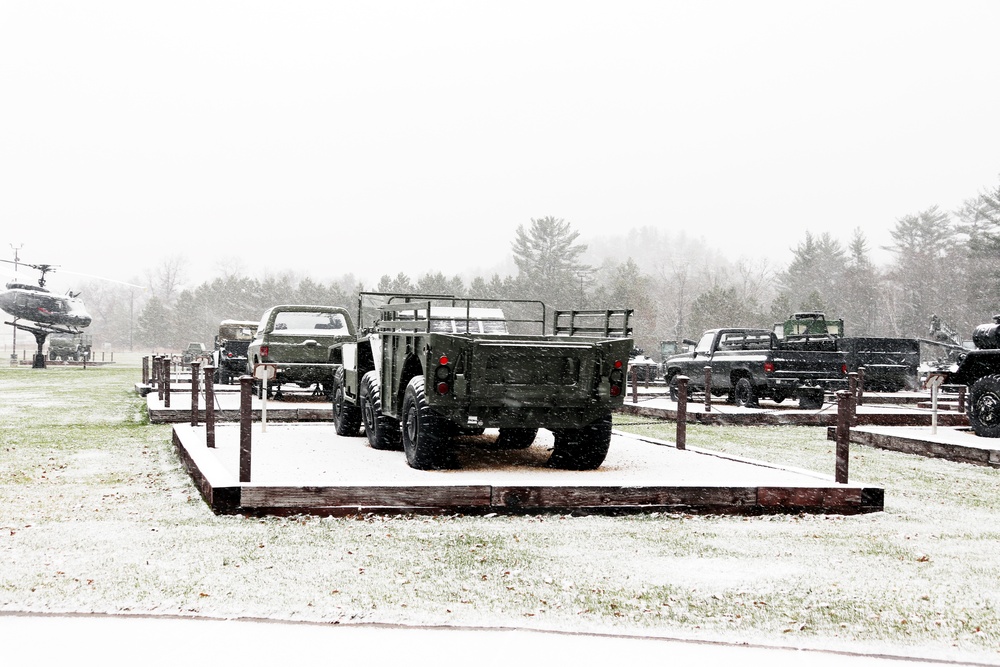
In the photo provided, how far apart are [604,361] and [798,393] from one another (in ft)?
39.5

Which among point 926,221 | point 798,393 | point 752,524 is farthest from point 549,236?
point 752,524

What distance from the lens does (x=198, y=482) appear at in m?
8.80

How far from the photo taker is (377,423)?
34.4 ft

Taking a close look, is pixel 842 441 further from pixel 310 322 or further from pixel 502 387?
pixel 310 322

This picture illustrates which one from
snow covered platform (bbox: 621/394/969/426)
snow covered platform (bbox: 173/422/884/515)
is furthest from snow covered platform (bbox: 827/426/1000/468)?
snow covered platform (bbox: 173/422/884/515)

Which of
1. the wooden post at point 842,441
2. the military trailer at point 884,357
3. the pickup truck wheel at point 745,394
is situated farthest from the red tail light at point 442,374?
the military trailer at point 884,357

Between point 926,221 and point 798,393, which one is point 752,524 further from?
point 926,221

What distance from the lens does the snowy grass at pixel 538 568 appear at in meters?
4.84

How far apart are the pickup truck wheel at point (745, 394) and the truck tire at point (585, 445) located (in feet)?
36.8

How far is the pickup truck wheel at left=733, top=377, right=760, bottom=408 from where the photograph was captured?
20078mm

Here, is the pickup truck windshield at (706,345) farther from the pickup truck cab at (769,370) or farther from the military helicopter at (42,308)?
the military helicopter at (42,308)

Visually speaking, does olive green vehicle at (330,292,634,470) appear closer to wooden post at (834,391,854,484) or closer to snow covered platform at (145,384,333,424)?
wooden post at (834,391,854,484)

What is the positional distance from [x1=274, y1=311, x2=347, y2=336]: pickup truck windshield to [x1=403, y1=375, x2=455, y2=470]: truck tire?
10.3 metres

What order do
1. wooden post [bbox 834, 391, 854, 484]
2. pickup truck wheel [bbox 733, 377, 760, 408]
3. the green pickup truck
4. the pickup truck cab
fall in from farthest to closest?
pickup truck wheel [bbox 733, 377, 760, 408] < the pickup truck cab < the green pickup truck < wooden post [bbox 834, 391, 854, 484]
